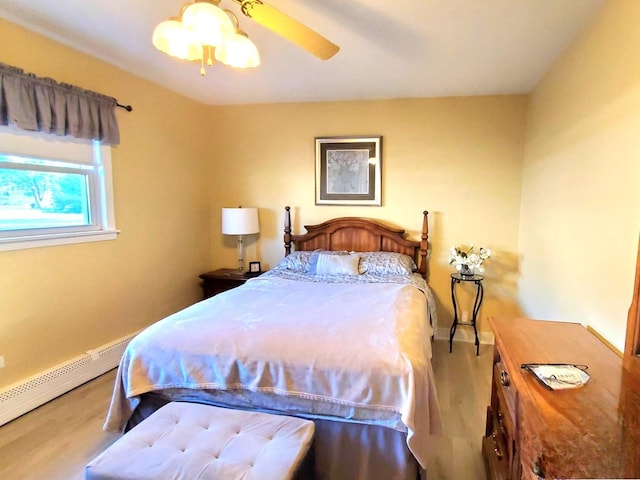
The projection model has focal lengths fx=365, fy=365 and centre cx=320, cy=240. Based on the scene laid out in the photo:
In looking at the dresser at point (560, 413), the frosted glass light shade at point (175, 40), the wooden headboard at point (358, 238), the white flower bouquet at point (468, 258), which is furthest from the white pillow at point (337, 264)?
the frosted glass light shade at point (175, 40)

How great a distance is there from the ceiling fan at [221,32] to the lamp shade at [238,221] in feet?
7.16

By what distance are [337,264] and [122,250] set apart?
6.16 ft

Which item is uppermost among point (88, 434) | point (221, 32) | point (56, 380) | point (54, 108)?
point (221, 32)

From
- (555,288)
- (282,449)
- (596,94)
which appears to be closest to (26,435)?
(282,449)

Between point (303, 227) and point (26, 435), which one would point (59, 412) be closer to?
point (26, 435)

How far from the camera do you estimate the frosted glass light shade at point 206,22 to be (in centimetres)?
149

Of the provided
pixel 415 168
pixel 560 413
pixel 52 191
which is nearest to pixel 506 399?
pixel 560 413

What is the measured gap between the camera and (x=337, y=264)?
342 cm

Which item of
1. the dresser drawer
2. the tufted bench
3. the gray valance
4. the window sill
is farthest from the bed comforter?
the gray valance

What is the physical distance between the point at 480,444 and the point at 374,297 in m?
1.07

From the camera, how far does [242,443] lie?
57.5 inches

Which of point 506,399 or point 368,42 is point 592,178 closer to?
point 506,399

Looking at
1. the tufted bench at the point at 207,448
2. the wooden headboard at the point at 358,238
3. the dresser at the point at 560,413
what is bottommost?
the tufted bench at the point at 207,448

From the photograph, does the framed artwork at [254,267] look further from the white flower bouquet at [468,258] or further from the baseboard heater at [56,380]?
the white flower bouquet at [468,258]
